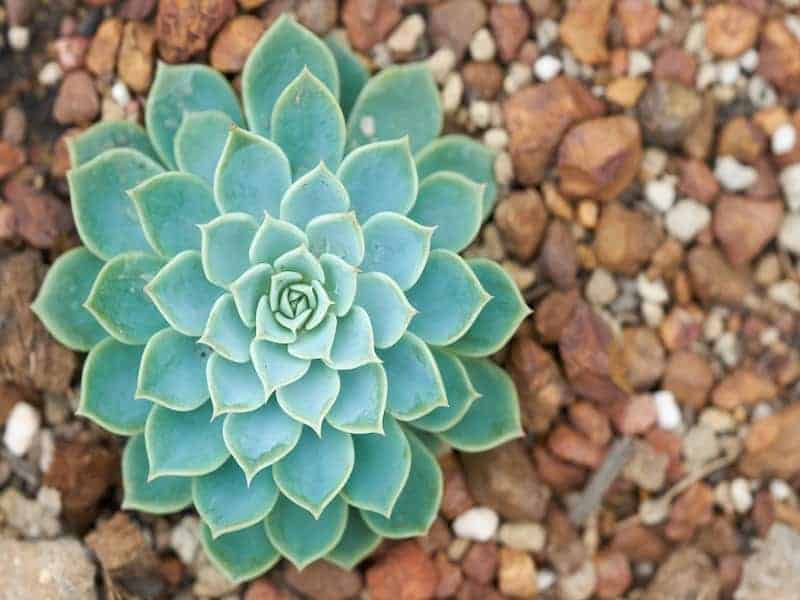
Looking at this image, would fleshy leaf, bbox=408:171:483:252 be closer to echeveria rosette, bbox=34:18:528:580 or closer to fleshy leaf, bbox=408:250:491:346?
echeveria rosette, bbox=34:18:528:580

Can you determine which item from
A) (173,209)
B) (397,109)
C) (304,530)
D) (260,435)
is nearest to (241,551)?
(304,530)

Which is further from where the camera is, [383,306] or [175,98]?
[175,98]

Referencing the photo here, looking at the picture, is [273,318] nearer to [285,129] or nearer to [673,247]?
[285,129]

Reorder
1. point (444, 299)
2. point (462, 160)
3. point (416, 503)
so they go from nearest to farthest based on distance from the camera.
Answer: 1. point (444, 299)
2. point (416, 503)
3. point (462, 160)

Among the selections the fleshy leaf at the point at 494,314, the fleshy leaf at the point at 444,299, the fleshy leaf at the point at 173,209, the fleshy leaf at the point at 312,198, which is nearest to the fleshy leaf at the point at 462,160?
the fleshy leaf at the point at 494,314

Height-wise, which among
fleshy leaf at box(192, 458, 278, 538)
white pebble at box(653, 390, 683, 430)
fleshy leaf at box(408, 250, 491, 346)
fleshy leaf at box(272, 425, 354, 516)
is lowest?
white pebble at box(653, 390, 683, 430)

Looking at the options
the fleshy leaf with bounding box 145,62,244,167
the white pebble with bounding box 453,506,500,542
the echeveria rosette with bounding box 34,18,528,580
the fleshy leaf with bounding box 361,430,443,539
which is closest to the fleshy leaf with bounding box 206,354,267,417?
the echeveria rosette with bounding box 34,18,528,580

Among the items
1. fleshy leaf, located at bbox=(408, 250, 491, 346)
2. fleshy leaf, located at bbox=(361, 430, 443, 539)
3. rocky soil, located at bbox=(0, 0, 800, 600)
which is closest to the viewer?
fleshy leaf, located at bbox=(408, 250, 491, 346)

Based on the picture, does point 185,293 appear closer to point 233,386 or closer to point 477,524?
point 233,386

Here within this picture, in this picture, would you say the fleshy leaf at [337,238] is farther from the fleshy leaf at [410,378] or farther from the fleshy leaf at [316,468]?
the fleshy leaf at [316,468]
